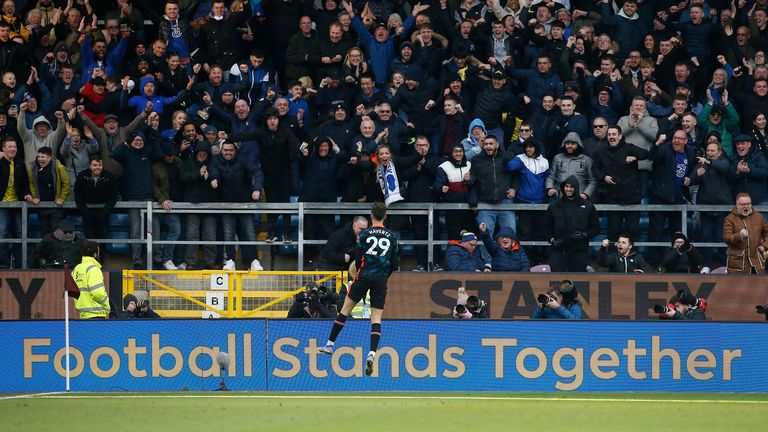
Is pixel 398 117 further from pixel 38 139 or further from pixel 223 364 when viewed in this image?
pixel 223 364

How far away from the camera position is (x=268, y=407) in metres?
16.1

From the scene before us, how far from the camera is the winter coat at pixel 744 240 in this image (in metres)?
21.8

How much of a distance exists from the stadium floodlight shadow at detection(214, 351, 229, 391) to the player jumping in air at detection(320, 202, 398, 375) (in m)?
1.52

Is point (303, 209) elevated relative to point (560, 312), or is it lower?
elevated

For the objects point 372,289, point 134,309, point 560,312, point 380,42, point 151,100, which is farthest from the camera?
point 380,42

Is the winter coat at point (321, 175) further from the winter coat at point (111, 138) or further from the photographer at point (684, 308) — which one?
the photographer at point (684, 308)

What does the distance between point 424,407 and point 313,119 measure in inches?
369

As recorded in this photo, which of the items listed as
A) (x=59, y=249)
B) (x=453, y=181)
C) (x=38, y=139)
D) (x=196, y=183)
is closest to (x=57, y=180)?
(x=38, y=139)

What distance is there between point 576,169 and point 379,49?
4312mm

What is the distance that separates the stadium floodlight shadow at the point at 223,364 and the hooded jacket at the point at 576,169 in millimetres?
6802

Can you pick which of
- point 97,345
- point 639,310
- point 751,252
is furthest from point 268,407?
point 751,252

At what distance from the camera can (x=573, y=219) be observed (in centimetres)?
2202

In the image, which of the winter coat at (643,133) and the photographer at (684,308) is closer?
the photographer at (684,308)

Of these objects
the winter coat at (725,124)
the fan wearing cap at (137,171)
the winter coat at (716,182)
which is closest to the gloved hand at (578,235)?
the winter coat at (716,182)
